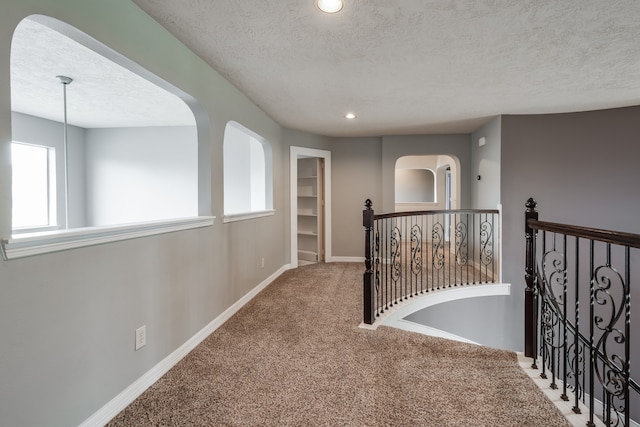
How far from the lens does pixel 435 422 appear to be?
64.7 inches

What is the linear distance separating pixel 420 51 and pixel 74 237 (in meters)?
2.53

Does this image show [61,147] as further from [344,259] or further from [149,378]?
[344,259]

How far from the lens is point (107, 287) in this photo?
5.57 feet

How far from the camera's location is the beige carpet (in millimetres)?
1683

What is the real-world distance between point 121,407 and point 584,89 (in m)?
4.75

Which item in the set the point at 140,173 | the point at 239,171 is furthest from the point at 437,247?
the point at 140,173

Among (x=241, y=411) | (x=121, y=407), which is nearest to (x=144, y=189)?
(x=121, y=407)

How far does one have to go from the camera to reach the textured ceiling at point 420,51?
6.34 ft

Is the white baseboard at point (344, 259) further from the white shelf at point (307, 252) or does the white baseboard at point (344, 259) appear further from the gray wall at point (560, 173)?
the gray wall at point (560, 173)

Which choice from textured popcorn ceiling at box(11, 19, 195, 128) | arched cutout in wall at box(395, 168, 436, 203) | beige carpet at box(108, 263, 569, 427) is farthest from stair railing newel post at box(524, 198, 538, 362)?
arched cutout in wall at box(395, 168, 436, 203)

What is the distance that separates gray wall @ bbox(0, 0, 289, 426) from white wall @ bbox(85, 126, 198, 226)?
266 centimetres

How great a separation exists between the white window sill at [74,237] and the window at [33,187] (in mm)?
3742

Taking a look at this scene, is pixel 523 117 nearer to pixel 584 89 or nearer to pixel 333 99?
pixel 584 89

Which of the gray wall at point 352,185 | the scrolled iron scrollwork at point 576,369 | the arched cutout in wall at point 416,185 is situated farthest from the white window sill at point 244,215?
the arched cutout in wall at point 416,185
